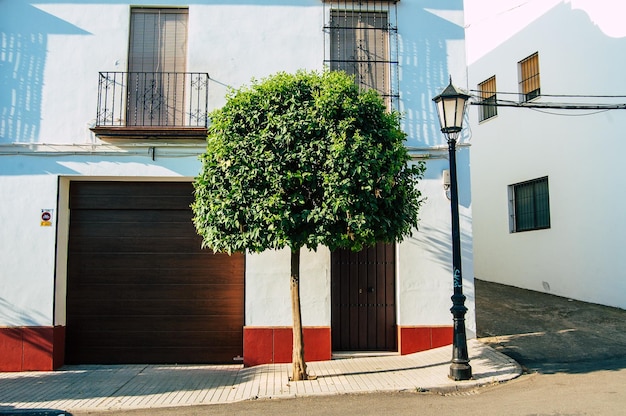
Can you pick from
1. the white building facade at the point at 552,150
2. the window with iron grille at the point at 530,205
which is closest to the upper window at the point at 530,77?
the white building facade at the point at 552,150

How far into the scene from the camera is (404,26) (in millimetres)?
9562

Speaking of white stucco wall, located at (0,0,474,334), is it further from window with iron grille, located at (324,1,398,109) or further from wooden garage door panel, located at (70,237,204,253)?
wooden garage door panel, located at (70,237,204,253)

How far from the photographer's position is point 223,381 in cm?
803

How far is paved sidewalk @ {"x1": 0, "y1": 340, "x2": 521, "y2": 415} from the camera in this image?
7.12 meters

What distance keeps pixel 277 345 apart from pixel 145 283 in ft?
8.19

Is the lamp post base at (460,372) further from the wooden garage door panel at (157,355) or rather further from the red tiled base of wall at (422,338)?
the wooden garage door panel at (157,355)

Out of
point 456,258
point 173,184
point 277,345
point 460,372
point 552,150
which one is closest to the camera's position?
point 460,372

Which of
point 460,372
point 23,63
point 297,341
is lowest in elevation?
point 460,372

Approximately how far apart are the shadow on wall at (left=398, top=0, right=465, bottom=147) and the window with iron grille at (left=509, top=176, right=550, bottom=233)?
516 cm

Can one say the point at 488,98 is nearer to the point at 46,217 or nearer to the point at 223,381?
the point at 223,381

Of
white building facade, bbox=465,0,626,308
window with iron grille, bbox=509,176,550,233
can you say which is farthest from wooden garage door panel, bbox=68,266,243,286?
window with iron grille, bbox=509,176,550,233

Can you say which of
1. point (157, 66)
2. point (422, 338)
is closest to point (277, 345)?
point (422, 338)

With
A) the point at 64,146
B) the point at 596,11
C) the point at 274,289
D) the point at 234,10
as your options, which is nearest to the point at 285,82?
the point at 234,10

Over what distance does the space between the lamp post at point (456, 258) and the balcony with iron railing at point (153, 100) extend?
3.94 m
